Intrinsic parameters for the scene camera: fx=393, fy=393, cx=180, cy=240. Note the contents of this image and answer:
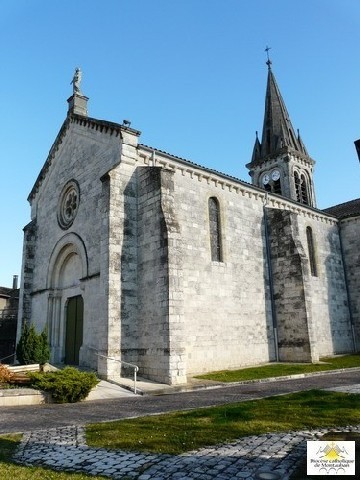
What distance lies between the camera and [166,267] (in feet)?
44.7

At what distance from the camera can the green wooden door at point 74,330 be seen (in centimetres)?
1730

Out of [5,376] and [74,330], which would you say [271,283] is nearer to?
[74,330]

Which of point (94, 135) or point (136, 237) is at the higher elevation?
point (94, 135)

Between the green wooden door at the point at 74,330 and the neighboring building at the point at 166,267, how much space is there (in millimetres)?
89

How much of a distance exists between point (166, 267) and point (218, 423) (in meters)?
7.53

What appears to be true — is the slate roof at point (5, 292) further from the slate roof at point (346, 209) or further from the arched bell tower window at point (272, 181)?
the slate roof at point (346, 209)

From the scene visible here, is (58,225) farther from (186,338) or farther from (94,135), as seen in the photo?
(186,338)

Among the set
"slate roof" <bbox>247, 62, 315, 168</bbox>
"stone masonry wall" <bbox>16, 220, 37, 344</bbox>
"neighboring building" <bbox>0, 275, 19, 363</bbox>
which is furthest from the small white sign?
"slate roof" <bbox>247, 62, 315, 168</bbox>

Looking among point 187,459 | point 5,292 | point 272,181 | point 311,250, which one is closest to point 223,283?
point 311,250

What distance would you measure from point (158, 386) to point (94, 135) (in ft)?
36.9

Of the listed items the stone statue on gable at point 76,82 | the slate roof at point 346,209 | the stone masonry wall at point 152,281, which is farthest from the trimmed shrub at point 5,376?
the slate roof at point 346,209

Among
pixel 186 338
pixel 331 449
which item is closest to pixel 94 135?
pixel 186 338

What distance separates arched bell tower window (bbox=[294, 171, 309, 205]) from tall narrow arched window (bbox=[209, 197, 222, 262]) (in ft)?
51.6

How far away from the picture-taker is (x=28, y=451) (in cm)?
523
